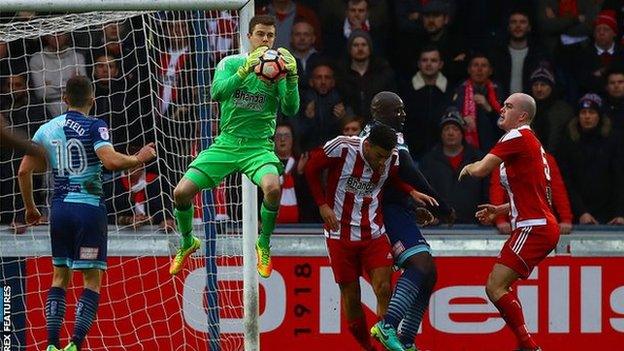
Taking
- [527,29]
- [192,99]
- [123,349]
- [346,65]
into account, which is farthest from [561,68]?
[123,349]

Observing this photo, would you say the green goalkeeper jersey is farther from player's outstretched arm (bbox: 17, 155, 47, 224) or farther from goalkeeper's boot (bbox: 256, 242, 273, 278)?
player's outstretched arm (bbox: 17, 155, 47, 224)

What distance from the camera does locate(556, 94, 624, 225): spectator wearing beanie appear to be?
15.0 meters

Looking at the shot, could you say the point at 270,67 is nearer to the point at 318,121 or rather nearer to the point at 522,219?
the point at 522,219

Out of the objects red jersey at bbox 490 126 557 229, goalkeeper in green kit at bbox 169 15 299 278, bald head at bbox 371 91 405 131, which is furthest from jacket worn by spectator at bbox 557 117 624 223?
goalkeeper in green kit at bbox 169 15 299 278

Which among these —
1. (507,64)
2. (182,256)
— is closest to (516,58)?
(507,64)

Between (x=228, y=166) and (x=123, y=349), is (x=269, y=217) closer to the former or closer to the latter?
(x=228, y=166)

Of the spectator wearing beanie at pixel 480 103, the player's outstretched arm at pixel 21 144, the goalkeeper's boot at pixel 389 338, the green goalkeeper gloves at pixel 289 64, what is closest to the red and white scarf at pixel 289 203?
the spectator wearing beanie at pixel 480 103

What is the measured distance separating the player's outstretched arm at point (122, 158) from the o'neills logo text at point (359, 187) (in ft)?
4.86

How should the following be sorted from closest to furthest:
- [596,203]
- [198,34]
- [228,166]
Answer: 1. [228,166]
2. [198,34]
3. [596,203]

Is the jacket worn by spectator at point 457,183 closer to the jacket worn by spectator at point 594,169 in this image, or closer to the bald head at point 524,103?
the jacket worn by spectator at point 594,169

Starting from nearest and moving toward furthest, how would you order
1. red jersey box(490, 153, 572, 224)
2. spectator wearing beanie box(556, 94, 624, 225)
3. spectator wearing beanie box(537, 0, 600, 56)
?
red jersey box(490, 153, 572, 224)
spectator wearing beanie box(556, 94, 624, 225)
spectator wearing beanie box(537, 0, 600, 56)

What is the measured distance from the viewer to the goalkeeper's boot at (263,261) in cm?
1241

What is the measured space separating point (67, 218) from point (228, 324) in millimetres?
2079

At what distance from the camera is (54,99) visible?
14.4m
